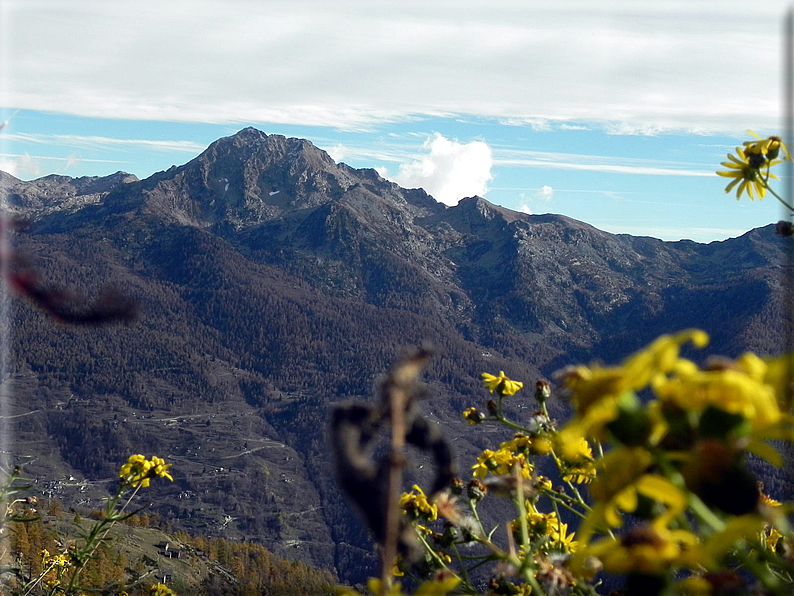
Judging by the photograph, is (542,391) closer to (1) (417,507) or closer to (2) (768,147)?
(1) (417,507)

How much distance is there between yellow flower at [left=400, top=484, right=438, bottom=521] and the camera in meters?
4.50

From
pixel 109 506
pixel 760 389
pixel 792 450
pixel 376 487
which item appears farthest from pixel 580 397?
pixel 109 506

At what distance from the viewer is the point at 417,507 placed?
15.1 ft

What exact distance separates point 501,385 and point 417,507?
1396 millimetres

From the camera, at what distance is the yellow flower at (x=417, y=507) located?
4.50m

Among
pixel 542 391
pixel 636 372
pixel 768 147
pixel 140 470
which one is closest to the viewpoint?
pixel 636 372

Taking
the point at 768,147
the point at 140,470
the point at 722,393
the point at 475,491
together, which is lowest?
the point at 140,470

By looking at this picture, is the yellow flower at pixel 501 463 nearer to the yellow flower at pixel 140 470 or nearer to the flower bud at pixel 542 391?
the flower bud at pixel 542 391

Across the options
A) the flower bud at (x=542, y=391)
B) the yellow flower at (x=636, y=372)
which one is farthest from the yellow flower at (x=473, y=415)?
the yellow flower at (x=636, y=372)

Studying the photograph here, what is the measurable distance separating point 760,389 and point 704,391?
87 millimetres

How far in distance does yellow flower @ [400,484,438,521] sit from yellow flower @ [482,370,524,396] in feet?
4.04

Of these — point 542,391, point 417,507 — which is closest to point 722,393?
point 417,507

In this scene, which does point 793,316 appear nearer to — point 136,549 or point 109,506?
point 109,506

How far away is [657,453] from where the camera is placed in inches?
47.3
